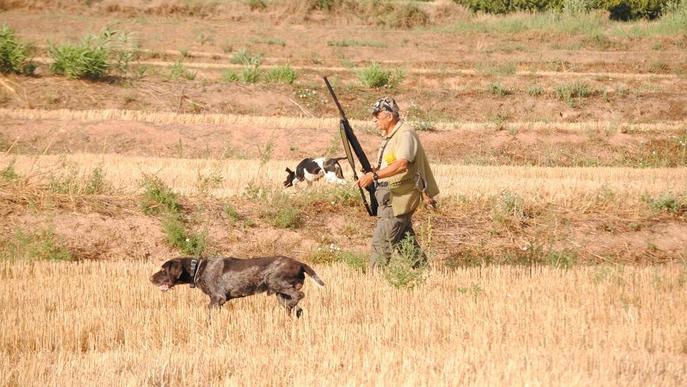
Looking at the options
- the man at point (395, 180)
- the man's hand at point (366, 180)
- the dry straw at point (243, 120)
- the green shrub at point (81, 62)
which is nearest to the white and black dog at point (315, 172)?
the dry straw at point (243, 120)

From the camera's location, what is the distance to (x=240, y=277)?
9062 millimetres

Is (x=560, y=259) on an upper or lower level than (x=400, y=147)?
lower

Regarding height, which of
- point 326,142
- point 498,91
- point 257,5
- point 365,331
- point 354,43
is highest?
point 365,331

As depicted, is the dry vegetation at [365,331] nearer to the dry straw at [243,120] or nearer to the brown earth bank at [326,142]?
the brown earth bank at [326,142]

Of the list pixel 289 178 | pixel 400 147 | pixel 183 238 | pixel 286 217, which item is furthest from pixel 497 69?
pixel 400 147

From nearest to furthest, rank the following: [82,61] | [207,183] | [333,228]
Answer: [333,228] < [207,183] < [82,61]

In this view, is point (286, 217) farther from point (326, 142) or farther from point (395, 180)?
point (326, 142)

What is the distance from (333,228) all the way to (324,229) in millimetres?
128

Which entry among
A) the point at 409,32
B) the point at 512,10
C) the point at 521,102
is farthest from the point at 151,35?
the point at 521,102

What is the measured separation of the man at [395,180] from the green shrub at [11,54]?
16477 mm

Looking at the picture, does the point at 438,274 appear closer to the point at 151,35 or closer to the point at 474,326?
the point at 474,326

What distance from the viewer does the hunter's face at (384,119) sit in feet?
32.4

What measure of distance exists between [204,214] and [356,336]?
240 inches

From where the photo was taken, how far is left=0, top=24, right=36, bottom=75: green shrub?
24.2 metres
